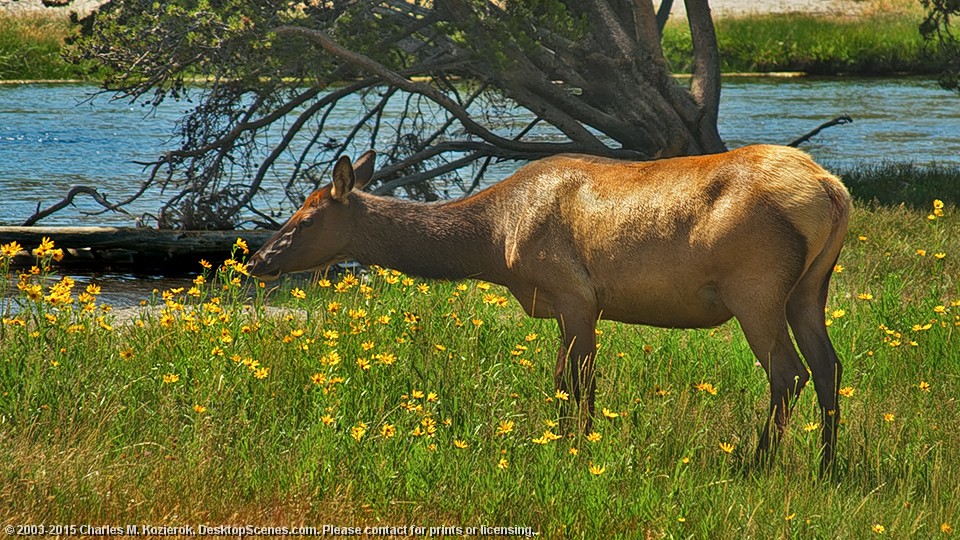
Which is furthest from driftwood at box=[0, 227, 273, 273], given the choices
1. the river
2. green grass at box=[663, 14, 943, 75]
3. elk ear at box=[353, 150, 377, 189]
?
green grass at box=[663, 14, 943, 75]

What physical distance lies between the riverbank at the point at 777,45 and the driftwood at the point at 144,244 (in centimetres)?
1713

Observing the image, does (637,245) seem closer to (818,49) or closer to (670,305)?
(670,305)

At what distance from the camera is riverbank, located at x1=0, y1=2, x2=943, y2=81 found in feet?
91.6

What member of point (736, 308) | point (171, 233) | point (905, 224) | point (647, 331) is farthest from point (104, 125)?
point (736, 308)

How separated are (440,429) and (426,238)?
1519 mm

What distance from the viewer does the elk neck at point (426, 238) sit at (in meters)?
6.48

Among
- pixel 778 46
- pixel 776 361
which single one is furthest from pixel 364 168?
pixel 778 46

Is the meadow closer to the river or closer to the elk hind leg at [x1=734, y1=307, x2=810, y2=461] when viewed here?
the elk hind leg at [x1=734, y1=307, x2=810, y2=461]

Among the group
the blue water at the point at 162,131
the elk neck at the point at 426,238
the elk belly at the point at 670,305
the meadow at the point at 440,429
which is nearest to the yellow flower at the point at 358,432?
the meadow at the point at 440,429

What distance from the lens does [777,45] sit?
3175cm

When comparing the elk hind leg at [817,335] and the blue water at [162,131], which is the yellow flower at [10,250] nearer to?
the elk hind leg at [817,335]

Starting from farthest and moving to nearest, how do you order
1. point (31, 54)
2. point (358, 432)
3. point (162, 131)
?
point (31, 54) < point (162, 131) < point (358, 432)

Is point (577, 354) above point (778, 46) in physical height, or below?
above

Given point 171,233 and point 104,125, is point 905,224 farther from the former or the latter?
point 104,125
